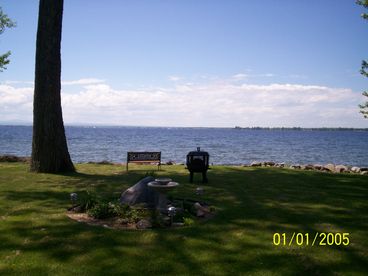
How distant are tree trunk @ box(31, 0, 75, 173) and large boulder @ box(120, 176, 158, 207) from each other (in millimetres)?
8173

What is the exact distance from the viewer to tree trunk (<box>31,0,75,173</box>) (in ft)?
53.1

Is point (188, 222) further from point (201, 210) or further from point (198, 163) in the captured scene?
point (198, 163)

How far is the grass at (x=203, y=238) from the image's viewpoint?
235 inches

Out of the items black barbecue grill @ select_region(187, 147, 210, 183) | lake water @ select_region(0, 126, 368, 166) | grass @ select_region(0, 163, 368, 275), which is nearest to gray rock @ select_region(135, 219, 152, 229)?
grass @ select_region(0, 163, 368, 275)

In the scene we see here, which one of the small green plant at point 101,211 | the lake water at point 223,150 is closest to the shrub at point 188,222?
the small green plant at point 101,211

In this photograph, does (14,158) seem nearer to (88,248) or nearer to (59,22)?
(59,22)

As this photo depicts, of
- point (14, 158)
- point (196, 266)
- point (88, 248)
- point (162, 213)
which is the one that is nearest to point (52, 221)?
point (88, 248)

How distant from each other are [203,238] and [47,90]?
478 inches

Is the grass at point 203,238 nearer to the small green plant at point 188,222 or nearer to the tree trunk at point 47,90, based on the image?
the small green plant at point 188,222

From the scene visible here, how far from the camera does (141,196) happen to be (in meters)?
9.59

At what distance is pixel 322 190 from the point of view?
13055 mm

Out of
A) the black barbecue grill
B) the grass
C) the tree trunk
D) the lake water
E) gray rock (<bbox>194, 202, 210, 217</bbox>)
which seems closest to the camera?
the grass

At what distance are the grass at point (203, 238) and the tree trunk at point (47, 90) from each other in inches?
148

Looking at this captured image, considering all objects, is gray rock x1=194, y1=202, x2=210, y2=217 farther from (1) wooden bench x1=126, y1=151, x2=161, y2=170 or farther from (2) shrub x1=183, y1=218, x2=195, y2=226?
(1) wooden bench x1=126, y1=151, x2=161, y2=170
